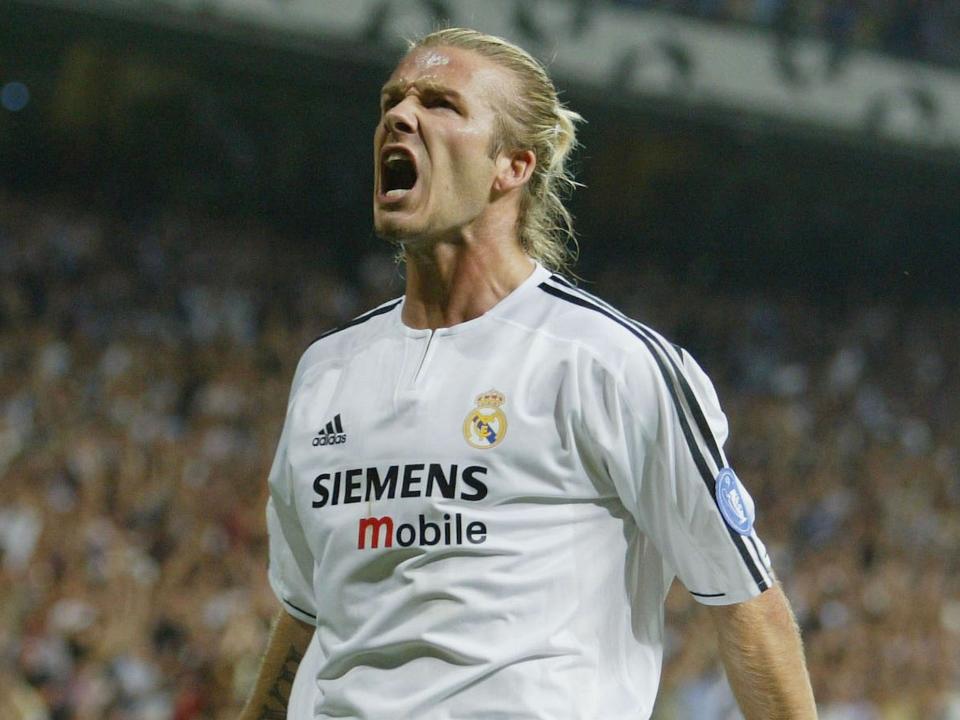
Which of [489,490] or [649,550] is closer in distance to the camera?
[489,490]

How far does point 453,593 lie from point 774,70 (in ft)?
33.8

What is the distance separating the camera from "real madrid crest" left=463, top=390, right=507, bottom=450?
6.48ft

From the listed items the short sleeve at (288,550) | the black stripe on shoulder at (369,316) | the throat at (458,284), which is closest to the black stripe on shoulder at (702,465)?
the throat at (458,284)

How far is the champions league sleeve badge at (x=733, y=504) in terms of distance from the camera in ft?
6.43

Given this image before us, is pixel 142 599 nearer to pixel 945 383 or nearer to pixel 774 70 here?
pixel 774 70

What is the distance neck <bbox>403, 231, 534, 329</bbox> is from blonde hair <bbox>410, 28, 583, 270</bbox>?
0.11 metres

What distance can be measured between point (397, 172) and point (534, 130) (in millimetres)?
241

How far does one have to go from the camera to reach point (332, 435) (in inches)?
84.7

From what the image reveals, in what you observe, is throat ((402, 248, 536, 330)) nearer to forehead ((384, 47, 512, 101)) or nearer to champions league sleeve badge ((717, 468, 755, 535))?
forehead ((384, 47, 512, 101))

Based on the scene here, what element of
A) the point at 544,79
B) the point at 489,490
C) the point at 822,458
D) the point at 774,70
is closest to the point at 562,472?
the point at 489,490

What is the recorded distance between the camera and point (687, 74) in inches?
444

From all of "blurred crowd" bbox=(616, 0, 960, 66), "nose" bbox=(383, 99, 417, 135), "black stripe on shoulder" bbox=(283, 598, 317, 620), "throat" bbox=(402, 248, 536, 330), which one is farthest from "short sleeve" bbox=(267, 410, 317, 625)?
"blurred crowd" bbox=(616, 0, 960, 66)

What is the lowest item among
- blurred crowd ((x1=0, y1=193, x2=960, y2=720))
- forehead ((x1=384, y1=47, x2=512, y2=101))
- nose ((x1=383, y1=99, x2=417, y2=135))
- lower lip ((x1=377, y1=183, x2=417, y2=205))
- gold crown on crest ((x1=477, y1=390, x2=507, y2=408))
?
blurred crowd ((x1=0, y1=193, x2=960, y2=720))

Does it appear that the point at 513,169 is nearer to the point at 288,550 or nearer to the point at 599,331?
the point at 599,331
